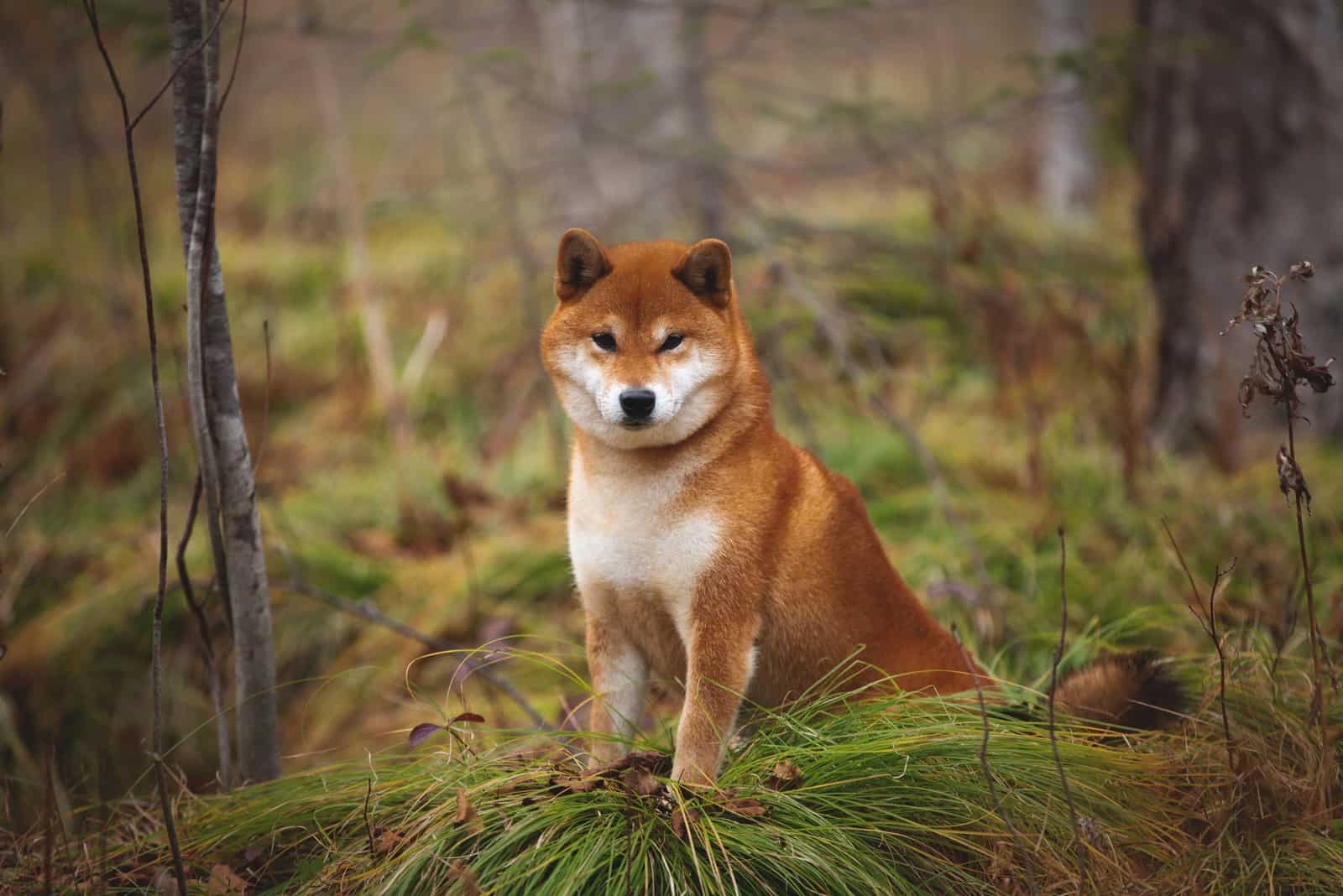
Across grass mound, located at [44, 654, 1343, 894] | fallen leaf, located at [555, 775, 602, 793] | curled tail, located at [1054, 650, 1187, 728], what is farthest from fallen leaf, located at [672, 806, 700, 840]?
curled tail, located at [1054, 650, 1187, 728]

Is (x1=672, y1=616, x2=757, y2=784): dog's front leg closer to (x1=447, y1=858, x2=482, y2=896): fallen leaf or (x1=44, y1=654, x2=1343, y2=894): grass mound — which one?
→ (x1=44, y1=654, x2=1343, y2=894): grass mound

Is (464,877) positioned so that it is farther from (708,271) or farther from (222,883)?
(708,271)

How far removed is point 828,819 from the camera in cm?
228

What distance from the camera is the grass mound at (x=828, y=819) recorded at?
2.16m

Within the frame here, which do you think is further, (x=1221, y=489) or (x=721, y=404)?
(x=1221, y=489)

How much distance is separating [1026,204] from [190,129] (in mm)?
10059

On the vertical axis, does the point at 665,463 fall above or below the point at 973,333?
above

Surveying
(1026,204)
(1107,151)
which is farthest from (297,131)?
(1107,151)

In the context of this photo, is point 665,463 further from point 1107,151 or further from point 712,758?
point 1107,151

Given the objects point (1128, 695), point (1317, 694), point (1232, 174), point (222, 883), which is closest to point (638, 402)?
point (222, 883)

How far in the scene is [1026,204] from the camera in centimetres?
1105

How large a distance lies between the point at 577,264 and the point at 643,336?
0.85 ft

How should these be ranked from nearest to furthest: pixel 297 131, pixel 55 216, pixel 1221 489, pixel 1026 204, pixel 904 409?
pixel 1221 489 < pixel 904 409 < pixel 55 216 < pixel 1026 204 < pixel 297 131

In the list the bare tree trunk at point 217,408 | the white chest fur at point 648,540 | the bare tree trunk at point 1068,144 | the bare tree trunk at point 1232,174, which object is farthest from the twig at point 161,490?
the bare tree trunk at point 1068,144
